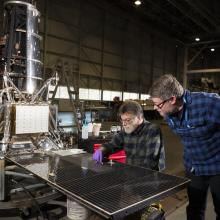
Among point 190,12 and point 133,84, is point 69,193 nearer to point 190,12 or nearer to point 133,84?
point 190,12

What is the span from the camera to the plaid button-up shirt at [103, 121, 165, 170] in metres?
1.72

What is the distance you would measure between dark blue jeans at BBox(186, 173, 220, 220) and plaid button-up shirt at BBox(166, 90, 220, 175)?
6 centimetres

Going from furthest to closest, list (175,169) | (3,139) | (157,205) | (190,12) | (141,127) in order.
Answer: (190,12) → (175,169) → (3,139) → (141,127) → (157,205)

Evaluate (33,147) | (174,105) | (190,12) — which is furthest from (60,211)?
(190,12)

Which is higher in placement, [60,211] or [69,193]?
[69,193]

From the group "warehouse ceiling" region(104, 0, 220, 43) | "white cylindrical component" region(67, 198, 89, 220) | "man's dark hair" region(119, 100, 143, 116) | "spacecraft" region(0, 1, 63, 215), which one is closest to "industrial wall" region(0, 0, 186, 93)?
"warehouse ceiling" region(104, 0, 220, 43)

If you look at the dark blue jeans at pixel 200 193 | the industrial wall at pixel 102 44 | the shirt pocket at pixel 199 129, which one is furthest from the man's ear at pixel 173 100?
the industrial wall at pixel 102 44

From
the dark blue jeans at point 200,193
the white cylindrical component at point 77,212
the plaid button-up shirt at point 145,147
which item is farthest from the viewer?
the plaid button-up shirt at point 145,147

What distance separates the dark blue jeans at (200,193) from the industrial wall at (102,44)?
5156mm

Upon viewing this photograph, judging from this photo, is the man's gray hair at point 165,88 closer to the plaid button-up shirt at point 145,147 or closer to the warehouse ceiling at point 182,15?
the plaid button-up shirt at point 145,147

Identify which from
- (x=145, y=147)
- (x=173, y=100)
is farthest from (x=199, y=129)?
(x=145, y=147)

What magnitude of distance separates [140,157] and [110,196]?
2.12ft

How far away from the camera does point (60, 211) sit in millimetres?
2365

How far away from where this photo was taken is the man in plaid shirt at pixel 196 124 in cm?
144
